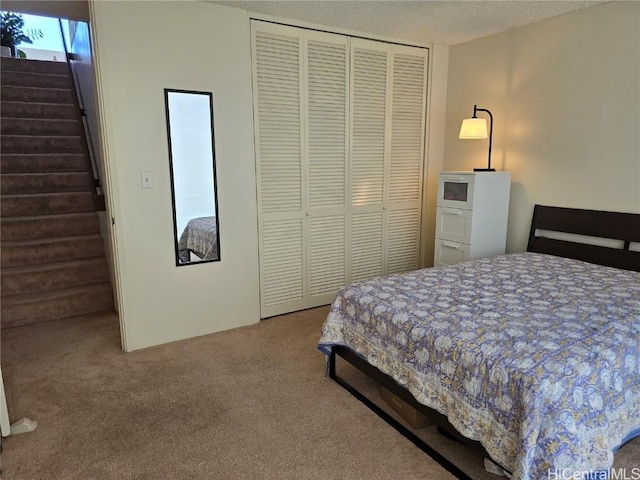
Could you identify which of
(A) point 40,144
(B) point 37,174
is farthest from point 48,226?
(A) point 40,144

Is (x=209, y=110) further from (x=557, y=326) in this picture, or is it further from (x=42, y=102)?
(x=42, y=102)

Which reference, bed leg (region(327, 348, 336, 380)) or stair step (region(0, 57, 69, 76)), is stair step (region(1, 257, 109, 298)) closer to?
bed leg (region(327, 348, 336, 380))

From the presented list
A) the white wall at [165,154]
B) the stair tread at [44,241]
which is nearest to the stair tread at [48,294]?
the stair tread at [44,241]

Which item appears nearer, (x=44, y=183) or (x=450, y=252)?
(x=450, y=252)

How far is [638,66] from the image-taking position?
284 cm

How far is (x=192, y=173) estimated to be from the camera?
310 cm

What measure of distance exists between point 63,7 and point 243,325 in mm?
2582

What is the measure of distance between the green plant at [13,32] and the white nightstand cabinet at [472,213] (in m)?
6.30

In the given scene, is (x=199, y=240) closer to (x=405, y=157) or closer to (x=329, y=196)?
(x=329, y=196)

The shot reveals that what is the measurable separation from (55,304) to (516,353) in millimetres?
3555

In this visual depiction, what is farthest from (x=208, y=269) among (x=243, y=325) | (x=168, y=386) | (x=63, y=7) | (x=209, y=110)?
(x=63, y=7)

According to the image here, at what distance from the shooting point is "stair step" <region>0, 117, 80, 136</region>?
4.78 m

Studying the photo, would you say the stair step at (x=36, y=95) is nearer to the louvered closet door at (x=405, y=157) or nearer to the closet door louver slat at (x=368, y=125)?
the closet door louver slat at (x=368, y=125)

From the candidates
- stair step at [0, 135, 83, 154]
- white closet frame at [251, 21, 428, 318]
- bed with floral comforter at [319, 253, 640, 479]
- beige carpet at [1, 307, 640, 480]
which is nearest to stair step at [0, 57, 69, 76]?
stair step at [0, 135, 83, 154]
